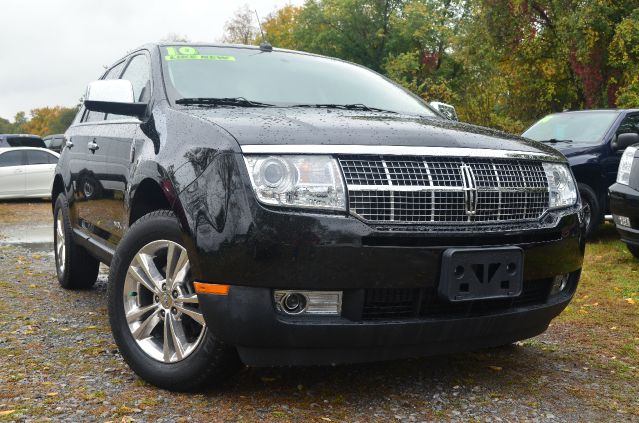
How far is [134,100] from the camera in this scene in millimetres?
4336

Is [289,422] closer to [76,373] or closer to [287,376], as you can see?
[287,376]

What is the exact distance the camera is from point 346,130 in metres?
3.21

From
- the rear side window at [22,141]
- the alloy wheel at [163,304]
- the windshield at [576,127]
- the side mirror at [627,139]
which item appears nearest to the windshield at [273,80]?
the alloy wheel at [163,304]

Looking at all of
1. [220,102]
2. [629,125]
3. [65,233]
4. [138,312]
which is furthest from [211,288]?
[629,125]

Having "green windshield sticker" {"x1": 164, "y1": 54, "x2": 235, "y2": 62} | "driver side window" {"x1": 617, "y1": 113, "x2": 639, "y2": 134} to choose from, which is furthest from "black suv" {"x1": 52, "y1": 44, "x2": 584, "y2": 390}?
"driver side window" {"x1": 617, "y1": 113, "x2": 639, "y2": 134}

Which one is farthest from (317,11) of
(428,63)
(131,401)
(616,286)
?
(131,401)

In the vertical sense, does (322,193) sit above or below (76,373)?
above

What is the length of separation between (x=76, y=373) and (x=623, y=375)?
2.68 m

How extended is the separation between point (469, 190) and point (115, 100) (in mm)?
1956

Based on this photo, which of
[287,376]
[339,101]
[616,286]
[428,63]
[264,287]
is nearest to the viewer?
[264,287]

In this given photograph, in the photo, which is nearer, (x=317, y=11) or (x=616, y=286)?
(x=616, y=286)

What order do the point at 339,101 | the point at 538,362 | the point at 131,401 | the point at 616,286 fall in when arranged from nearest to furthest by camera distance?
1. the point at 131,401
2. the point at 538,362
3. the point at 339,101
4. the point at 616,286

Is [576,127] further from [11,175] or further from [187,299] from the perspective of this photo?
[11,175]

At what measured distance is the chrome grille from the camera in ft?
9.95
